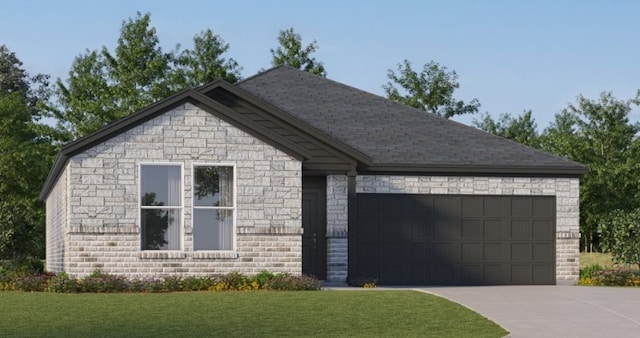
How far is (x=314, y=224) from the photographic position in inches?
1056

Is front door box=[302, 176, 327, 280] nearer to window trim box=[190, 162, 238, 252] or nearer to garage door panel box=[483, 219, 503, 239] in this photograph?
window trim box=[190, 162, 238, 252]

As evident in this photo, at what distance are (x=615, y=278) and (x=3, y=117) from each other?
3592cm

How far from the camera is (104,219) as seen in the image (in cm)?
2403

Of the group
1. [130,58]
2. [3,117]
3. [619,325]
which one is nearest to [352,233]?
[619,325]

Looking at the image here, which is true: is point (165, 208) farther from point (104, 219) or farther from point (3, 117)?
point (3, 117)

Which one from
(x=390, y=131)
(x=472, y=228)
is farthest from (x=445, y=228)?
(x=390, y=131)

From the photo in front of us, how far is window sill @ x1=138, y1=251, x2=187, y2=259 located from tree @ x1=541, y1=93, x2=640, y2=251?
26802 mm

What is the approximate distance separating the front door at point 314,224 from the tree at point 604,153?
22912 mm

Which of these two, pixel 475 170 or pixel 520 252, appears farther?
pixel 520 252

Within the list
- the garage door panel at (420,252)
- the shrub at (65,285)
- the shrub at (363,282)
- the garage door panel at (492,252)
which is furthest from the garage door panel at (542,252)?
the shrub at (65,285)

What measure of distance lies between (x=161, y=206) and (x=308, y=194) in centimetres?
405

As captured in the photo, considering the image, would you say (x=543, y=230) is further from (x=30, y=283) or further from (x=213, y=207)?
(x=30, y=283)

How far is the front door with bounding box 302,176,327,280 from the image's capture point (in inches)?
1054

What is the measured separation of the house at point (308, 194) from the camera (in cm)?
2412
